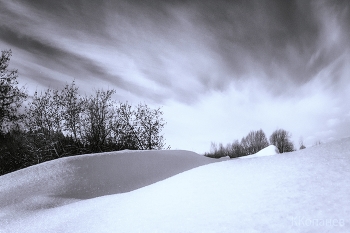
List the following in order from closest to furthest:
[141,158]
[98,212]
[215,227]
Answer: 1. [215,227]
2. [98,212]
3. [141,158]

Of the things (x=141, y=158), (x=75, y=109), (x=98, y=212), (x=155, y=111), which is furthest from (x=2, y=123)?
(x=98, y=212)

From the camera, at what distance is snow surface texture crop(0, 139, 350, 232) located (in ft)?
5.06

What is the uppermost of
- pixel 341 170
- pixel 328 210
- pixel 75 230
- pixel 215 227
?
pixel 341 170

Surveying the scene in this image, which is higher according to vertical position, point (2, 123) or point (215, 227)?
point (2, 123)

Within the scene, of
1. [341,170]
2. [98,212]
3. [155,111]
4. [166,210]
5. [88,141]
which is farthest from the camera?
[155,111]

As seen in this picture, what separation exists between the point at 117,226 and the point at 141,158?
325 cm

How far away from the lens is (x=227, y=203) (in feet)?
6.30

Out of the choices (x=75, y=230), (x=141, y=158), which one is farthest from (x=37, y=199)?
(x=141, y=158)

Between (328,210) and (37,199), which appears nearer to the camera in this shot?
(328,210)

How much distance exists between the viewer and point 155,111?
1049 cm

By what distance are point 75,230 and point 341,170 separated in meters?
2.35

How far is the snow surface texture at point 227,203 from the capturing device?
1.54 m

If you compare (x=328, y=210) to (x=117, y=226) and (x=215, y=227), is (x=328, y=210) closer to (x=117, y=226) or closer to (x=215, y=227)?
(x=215, y=227)

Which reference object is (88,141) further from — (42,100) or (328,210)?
(328,210)
